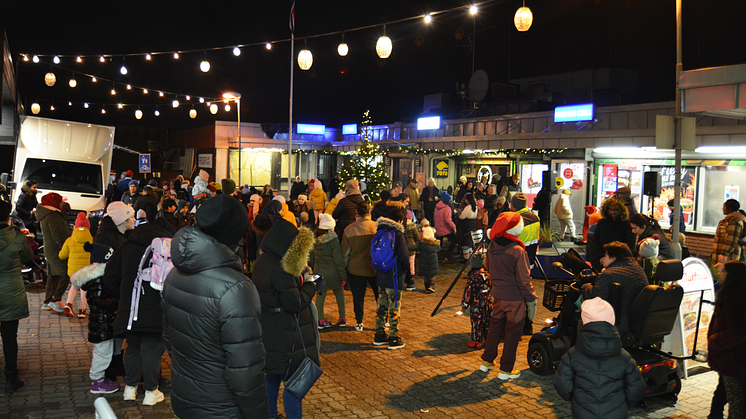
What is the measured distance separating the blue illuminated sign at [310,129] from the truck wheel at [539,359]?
101 ft

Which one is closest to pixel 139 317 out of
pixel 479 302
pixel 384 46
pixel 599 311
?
pixel 599 311

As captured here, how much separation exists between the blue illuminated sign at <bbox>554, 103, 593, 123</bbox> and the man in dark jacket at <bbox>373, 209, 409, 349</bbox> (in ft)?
41.7

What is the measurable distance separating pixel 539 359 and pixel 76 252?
594 centimetres

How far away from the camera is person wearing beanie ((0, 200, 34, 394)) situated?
208 inches

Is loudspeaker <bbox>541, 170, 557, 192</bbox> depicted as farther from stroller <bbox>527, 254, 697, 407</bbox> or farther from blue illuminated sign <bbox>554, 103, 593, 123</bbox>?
stroller <bbox>527, 254, 697, 407</bbox>

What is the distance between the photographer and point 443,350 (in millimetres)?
7047

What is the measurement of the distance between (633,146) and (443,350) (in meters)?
11.8

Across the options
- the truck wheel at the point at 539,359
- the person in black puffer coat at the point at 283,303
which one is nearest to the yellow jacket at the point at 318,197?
the truck wheel at the point at 539,359

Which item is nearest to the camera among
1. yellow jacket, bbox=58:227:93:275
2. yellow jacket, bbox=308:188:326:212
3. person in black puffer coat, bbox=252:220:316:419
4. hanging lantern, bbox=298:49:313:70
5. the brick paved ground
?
person in black puffer coat, bbox=252:220:316:419

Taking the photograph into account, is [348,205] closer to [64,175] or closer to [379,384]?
[379,384]

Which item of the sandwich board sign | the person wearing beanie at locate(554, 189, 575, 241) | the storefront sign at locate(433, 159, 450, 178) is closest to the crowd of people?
the sandwich board sign

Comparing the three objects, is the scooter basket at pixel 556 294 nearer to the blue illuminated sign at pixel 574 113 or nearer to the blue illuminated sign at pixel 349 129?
the blue illuminated sign at pixel 574 113

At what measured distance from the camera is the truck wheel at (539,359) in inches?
239

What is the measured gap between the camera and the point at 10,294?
5.29m
